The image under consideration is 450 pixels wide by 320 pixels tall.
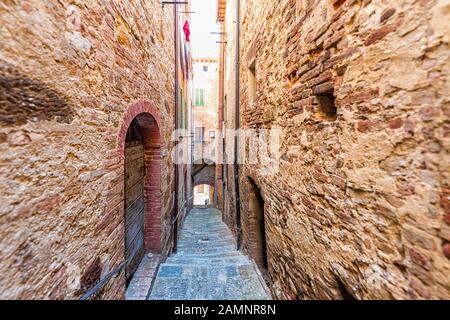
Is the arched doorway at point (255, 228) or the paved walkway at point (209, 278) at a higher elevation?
the arched doorway at point (255, 228)

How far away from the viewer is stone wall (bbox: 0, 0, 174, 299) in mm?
1143

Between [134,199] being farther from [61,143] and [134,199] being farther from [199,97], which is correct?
[199,97]

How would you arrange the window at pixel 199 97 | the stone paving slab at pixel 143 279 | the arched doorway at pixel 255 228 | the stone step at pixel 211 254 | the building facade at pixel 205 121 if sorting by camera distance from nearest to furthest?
the stone paving slab at pixel 143 279 < the arched doorway at pixel 255 228 < the stone step at pixel 211 254 < the building facade at pixel 205 121 < the window at pixel 199 97

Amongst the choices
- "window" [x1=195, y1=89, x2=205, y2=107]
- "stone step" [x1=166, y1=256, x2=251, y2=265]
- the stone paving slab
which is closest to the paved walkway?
"stone step" [x1=166, y1=256, x2=251, y2=265]

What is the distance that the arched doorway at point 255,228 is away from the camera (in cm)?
469

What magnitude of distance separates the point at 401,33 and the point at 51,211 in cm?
224

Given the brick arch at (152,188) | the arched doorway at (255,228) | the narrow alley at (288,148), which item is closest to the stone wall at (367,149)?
the narrow alley at (288,148)

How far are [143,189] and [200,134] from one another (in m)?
13.3

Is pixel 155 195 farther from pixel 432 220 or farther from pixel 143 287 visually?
pixel 432 220

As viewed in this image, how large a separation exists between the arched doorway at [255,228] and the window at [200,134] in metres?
12.3

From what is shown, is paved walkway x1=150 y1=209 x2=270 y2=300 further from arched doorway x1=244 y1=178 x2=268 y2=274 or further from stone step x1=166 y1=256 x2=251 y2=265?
arched doorway x1=244 y1=178 x2=268 y2=274

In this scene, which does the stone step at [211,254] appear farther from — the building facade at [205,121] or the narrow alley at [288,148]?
the building facade at [205,121]

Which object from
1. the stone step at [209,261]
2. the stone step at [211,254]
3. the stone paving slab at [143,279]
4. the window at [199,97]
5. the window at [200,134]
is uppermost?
the window at [199,97]

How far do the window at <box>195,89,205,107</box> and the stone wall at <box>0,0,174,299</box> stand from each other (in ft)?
50.7
